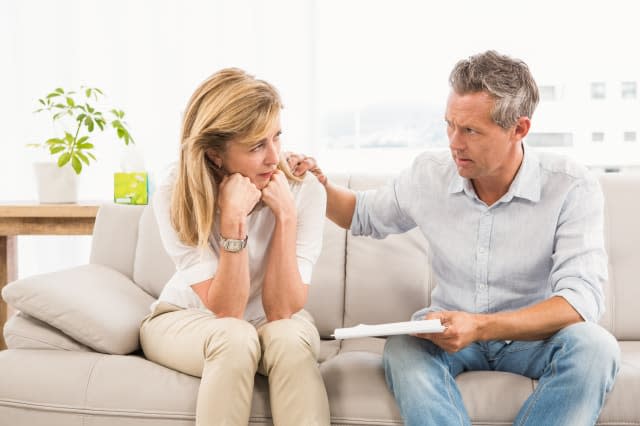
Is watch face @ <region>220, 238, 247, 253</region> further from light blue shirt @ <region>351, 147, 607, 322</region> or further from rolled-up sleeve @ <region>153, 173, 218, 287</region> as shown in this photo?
light blue shirt @ <region>351, 147, 607, 322</region>

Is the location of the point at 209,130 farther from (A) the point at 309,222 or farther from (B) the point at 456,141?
(B) the point at 456,141

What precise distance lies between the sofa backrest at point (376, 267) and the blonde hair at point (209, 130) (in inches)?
19.7

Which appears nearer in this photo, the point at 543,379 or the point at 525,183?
the point at 543,379

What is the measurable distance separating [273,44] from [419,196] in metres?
1.56

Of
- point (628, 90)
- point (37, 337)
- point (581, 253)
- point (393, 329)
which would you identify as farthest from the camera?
point (628, 90)

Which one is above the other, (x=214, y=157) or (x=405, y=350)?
(x=214, y=157)

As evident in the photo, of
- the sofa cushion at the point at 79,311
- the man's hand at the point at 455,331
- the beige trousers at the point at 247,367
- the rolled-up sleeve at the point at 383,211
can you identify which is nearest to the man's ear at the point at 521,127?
the rolled-up sleeve at the point at 383,211

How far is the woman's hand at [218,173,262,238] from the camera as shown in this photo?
1.72 meters

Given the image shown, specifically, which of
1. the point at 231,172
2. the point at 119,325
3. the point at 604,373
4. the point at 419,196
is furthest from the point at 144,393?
the point at 604,373

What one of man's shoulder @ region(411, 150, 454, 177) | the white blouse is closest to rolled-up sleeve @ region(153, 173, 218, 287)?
the white blouse

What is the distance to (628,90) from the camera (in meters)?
3.19

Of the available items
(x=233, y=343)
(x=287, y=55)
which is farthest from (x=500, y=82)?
(x=287, y=55)

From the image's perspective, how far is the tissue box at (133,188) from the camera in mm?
2695

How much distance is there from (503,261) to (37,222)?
1.78 meters
